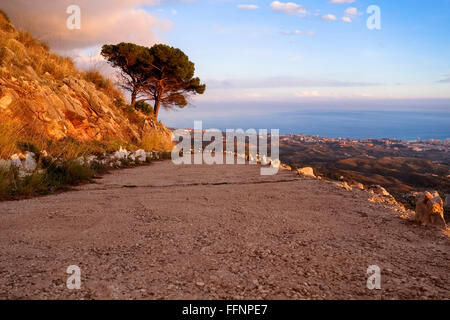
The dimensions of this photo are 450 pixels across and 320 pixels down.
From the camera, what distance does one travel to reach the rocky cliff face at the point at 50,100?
6.95 metres

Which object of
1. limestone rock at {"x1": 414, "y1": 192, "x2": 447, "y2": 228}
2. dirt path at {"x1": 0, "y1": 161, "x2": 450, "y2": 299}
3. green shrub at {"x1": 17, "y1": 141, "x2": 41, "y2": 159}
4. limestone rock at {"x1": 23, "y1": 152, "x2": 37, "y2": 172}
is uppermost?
green shrub at {"x1": 17, "y1": 141, "x2": 41, "y2": 159}

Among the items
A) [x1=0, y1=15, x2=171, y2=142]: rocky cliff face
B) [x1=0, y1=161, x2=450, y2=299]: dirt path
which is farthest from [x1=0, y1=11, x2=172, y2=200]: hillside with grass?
[x1=0, y1=161, x2=450, y2=299]: dirt path

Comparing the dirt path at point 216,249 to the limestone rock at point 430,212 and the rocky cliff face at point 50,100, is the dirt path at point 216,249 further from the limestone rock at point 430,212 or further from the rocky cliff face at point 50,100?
the rocky cliff face at point 50,100

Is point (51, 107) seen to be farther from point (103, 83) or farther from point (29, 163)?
point (103, 83)

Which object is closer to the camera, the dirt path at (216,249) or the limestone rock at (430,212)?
the dirt path at (216,249)

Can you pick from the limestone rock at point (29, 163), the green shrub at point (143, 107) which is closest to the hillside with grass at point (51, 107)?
the limestone rock at point (29, 163)

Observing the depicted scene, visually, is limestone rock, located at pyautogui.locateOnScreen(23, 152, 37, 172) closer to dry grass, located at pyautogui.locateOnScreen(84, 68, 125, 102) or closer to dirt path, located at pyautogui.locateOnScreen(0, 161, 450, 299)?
dirt path, located at pyautogui.locateOnScreen(0, 161, 450, 299)

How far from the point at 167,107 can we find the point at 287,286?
18.0 meters

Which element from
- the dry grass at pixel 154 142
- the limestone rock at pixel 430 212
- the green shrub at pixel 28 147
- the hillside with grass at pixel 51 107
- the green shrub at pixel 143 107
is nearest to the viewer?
the limestone rock at pixel 430 212

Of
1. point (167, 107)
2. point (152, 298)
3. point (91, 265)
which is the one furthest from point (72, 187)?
point (167, 107)

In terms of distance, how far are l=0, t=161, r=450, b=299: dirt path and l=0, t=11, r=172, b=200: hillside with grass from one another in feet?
3.73

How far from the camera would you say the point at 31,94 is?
24.4ft

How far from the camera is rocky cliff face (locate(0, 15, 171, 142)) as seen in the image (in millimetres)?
6949
